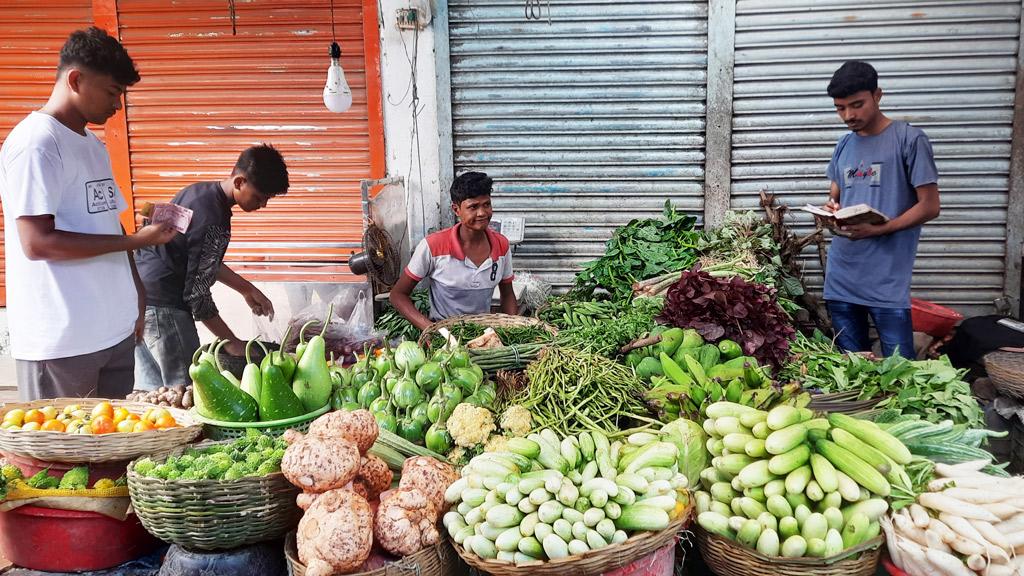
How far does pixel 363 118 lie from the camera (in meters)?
7.21

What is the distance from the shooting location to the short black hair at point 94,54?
3709mm

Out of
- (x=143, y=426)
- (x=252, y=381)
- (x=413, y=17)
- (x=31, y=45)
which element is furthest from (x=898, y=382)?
(x=31, y=45)

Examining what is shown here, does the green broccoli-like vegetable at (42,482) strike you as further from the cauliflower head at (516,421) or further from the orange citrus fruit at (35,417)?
the cauliflower head at (516,421)

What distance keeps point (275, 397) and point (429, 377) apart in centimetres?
67

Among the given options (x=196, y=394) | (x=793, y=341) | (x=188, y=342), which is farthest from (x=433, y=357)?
(x=188, y=342)

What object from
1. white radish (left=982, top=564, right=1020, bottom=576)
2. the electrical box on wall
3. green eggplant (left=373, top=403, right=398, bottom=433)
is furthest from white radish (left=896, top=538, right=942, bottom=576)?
the electrical box on wall

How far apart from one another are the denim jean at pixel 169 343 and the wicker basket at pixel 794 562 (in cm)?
394

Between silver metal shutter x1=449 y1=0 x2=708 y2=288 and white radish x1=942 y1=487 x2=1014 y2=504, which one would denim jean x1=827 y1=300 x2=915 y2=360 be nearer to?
silver metal shutter x1=449 y1=0 x2=708 y2=288

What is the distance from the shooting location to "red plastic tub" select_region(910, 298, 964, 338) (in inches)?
245

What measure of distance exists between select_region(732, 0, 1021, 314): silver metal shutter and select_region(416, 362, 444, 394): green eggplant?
4.56 m

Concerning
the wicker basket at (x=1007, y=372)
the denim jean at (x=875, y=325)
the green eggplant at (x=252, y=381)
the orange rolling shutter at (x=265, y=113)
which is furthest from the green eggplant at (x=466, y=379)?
the orange rolling shutter at (x=265, y=113)

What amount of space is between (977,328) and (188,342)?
6005 millimetres

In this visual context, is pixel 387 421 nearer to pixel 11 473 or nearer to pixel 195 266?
pixel 11 473

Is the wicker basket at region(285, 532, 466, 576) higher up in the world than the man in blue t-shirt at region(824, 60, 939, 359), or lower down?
lower down
